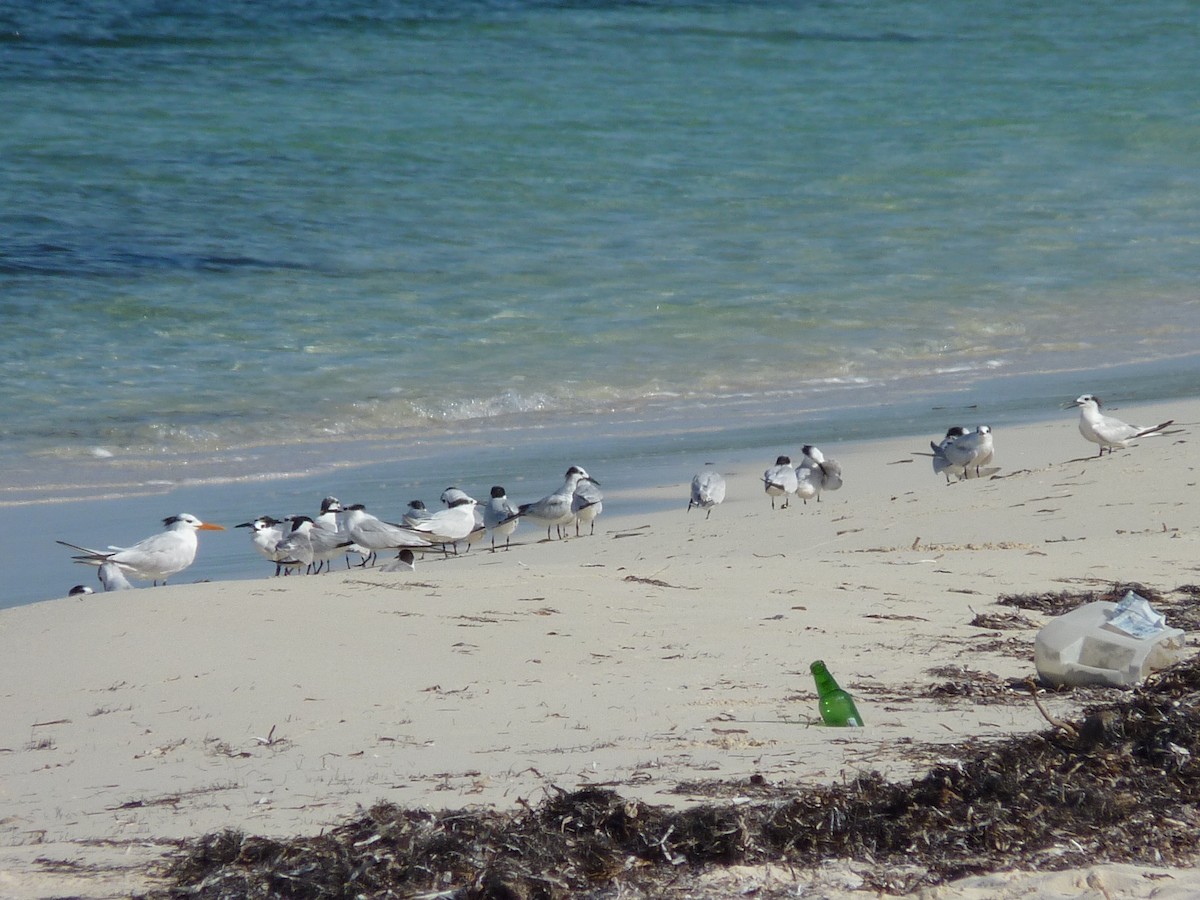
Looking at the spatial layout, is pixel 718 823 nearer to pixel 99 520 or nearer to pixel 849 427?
pixel 99 520

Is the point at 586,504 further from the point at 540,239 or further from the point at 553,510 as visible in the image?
the point at 540,239

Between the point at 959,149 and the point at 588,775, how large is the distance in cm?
1708

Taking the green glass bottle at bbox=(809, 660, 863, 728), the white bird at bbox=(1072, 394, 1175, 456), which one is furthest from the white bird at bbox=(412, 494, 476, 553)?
the green glass bottle at bbox=(809, 660, 863, 728)

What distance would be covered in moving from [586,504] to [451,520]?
0.68 m

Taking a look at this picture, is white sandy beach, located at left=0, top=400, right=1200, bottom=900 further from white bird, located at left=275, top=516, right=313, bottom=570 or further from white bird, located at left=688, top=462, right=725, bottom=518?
white bird, located at left=275, top=516, right=313, bottom=570

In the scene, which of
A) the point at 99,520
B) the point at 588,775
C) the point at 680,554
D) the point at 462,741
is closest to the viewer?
the point at 588,775

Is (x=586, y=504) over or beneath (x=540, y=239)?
beneath

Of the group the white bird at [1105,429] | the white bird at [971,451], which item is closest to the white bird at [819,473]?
the white bird at [971,451]

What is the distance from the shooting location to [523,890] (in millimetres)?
2412

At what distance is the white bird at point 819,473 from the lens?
7316 mm

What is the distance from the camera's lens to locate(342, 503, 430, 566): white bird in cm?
678

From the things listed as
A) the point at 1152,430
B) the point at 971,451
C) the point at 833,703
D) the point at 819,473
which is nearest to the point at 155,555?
the point at 819,473

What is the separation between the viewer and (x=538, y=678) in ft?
12.2

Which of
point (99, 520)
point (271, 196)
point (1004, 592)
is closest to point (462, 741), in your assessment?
point (1004, 592)
